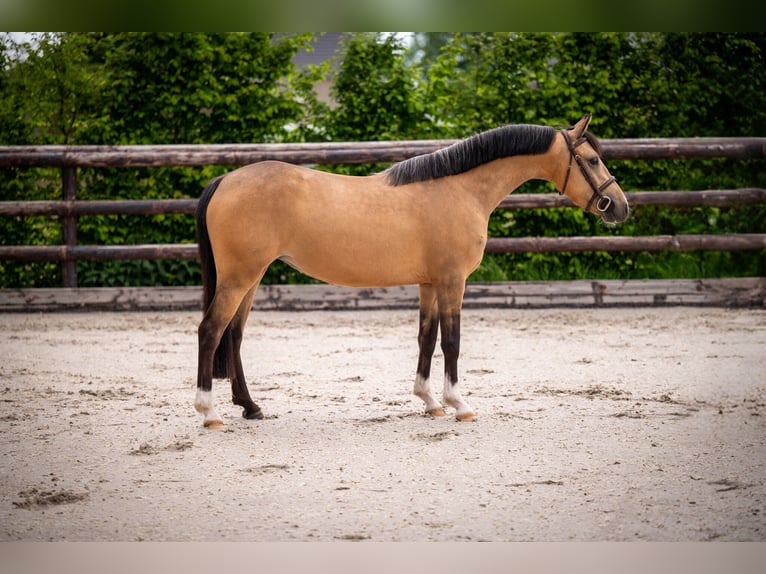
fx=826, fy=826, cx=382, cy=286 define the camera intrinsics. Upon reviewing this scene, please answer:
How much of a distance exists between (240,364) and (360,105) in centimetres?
566

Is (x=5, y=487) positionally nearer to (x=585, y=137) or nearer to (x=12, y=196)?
(x=585, y=137)

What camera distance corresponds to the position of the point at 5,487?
3412 millimetres

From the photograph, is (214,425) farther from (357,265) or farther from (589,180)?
(589,180)

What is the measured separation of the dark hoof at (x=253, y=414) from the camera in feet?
15.3

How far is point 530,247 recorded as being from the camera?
9.33 meters

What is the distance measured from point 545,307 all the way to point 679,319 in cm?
146

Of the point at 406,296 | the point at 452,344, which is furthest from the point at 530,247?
the point at 452,344

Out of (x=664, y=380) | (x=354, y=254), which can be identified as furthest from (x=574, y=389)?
(x=354, y=254)

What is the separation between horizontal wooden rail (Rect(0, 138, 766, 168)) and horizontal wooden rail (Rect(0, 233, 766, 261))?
0.91m

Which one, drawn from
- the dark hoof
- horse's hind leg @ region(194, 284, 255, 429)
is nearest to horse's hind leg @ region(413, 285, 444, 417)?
the dark hoof

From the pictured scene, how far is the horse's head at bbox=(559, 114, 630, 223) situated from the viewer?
15.3 feet

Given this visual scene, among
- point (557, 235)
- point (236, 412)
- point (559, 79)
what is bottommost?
point (236, 412)

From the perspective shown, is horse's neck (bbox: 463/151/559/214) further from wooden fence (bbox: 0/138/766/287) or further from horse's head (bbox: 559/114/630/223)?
wooden fence (bbox: 0/138/766/287)

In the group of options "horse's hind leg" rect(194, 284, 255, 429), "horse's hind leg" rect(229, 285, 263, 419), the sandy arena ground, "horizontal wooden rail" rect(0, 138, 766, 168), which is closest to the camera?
the sandy arena ground
